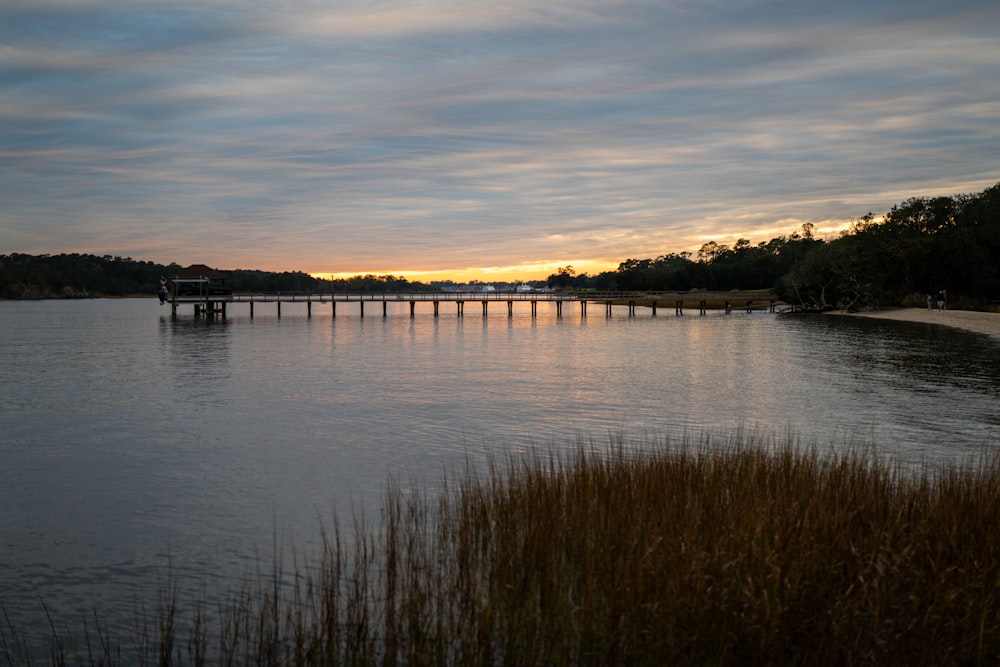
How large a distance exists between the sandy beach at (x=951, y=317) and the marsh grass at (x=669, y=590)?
2628 inches

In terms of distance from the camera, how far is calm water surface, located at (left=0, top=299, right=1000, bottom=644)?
13922mm

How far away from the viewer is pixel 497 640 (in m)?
Answer: 8.05

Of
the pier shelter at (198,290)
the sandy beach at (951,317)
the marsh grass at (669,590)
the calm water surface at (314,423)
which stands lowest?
the calm water surface at (314,423)

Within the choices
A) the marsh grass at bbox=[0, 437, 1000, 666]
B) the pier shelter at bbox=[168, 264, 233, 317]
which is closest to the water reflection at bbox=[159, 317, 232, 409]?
the marsh grass at bbox=[0, 437, 1000, 666]

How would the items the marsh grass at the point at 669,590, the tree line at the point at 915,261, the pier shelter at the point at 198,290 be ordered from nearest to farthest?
the marsh grass at the point at 669,590, the tree line at the point at 915,261, the pier shelter at the point at 198,290

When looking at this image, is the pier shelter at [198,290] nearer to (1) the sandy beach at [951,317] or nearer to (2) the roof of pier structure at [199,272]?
(2) the roof of pier structure at [199,272]

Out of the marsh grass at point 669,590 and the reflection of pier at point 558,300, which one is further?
the reflection of pier at point 558,300

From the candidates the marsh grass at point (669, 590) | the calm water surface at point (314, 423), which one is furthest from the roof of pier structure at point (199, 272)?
the marsh grass at point (669, 590)

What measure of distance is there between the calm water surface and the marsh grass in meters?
2.80

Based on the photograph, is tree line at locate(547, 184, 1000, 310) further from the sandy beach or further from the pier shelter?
the pier shelter

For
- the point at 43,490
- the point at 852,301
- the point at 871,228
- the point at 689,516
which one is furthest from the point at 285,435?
the point at 871,228

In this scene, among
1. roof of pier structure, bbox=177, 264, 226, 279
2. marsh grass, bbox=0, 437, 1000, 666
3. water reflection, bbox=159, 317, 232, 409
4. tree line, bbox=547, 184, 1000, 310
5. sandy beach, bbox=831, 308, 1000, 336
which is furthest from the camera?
roof of pier structure, bbox=177, 264, 226, 279

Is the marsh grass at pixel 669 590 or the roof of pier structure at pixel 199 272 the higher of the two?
the roof of pier structure at pixel 199 272

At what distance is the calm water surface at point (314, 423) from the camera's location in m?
13.9
